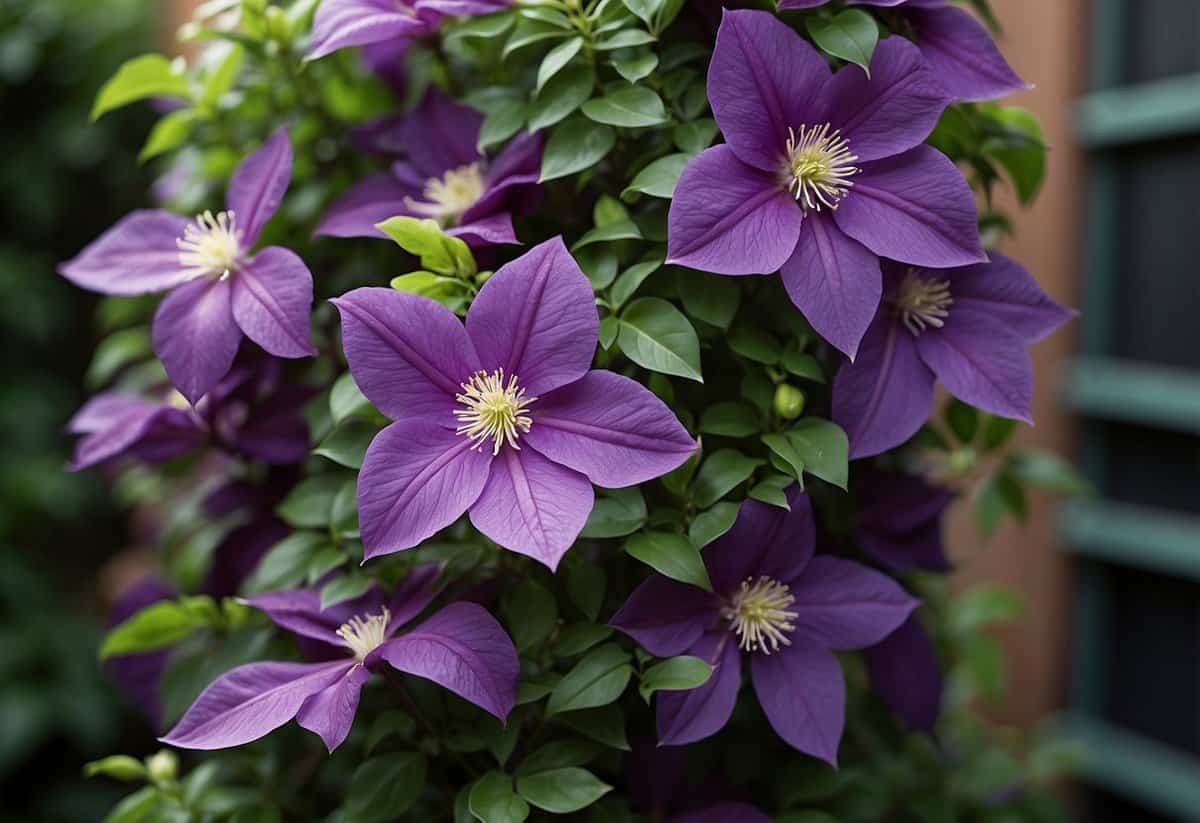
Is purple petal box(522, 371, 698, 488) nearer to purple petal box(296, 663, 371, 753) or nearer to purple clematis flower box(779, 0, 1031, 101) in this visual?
purple petal box(296, 663, 371, 753)

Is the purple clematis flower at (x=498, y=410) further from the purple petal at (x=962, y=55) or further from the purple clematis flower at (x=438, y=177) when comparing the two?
the purple petal at (x=962, y=55)

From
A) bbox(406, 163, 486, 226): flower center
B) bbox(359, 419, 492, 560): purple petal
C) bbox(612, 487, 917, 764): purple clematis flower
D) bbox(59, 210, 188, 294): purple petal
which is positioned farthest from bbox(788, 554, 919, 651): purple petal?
bbox(59, 210, 188, 294): purple petal

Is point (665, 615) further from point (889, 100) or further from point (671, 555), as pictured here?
point (889, 100)

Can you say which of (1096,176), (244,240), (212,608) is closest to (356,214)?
(244,240)

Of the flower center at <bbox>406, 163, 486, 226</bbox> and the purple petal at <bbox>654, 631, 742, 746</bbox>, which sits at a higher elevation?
the flower center at <bbox>406, 163, 486, 226</bbox>

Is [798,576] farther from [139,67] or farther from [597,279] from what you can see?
[139,67]

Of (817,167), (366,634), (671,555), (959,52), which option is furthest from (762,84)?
(366,634)

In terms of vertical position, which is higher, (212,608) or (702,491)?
(702,491)
